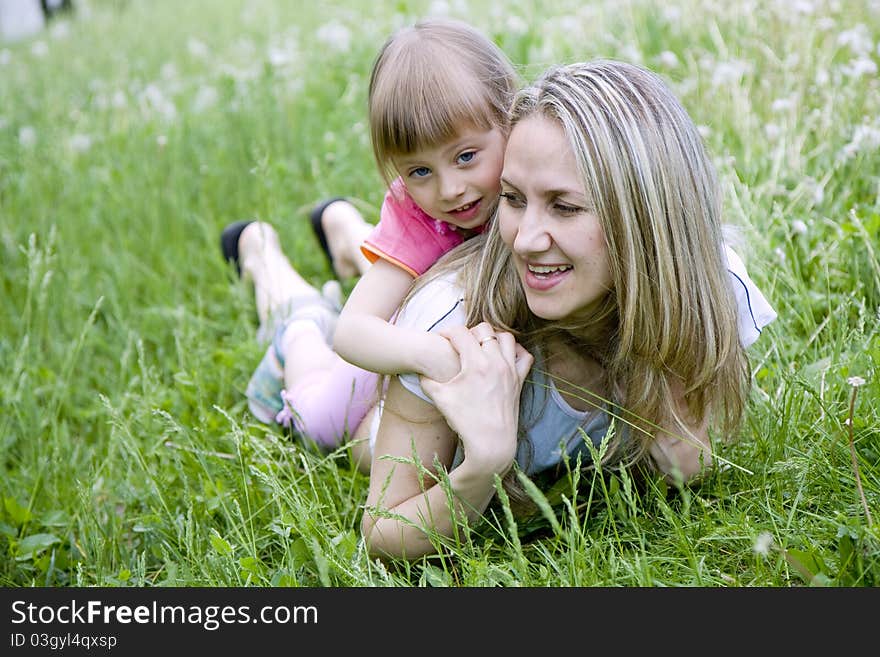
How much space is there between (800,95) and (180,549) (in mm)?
2814

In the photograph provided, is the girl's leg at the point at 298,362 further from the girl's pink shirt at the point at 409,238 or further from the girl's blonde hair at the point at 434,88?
the girl's blonde hair at the point at 434,88

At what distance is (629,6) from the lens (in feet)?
16.2

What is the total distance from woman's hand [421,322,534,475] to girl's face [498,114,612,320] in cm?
17

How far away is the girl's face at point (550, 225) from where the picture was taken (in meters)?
2.03

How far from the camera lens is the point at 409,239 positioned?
2564 mm

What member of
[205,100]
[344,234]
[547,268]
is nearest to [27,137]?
[205,100]

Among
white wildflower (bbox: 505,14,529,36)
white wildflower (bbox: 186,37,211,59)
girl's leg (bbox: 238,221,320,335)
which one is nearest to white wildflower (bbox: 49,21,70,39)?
white wildflower (bbox: 186,37,211,59)

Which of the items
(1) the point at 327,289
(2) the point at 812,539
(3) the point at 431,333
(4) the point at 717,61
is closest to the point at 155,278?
(1) the point at 327,289

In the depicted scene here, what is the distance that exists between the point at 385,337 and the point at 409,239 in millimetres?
346

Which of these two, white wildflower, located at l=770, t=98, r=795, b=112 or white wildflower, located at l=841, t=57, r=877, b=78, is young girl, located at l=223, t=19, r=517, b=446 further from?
white wildflower, located at l=841, t=57, r=877, b=78

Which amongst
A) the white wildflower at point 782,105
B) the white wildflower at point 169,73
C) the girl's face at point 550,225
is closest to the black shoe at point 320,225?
the white wildflower at point 782,105

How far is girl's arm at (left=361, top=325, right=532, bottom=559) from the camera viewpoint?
2.19 meters

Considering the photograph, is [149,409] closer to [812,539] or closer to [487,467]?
[487,467]

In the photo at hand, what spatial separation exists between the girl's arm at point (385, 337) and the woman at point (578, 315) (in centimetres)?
4
